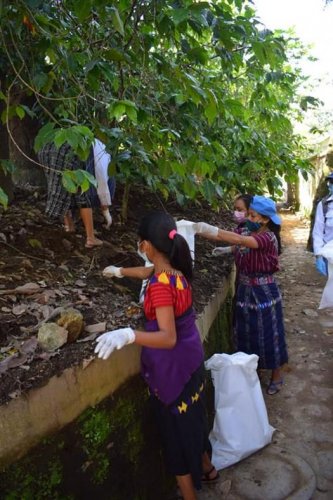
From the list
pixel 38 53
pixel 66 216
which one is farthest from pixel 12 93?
pixel 66 216

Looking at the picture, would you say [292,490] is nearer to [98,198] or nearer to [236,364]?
[236,364]

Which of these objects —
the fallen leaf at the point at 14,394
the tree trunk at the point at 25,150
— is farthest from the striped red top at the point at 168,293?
the tree trunk at the point at 25,150

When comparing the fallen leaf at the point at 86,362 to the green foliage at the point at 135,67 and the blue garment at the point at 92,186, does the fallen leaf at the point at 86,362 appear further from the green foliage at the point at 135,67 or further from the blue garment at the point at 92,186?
the blue garment at the point at 92,186

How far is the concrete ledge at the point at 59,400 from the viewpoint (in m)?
1.76

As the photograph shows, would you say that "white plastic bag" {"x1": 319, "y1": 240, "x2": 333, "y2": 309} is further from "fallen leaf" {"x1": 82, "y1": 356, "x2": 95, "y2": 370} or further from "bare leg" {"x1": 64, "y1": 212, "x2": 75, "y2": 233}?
"bare leg" {"x1": 64, "y1": 212, "x2": 75, "y2": 233}

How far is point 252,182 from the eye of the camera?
17.0ft

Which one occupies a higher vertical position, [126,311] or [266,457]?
[126,311]

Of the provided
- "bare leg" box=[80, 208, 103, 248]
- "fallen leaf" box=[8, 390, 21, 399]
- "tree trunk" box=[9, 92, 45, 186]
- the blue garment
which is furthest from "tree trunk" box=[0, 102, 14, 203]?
"fallen leaf" box=[8, 390, 21, 399]

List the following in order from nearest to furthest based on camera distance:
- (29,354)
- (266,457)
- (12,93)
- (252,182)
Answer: (29,354) → (266,457) → (12,93) → (252,182)

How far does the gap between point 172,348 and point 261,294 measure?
173 centimetres

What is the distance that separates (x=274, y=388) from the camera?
12.7 feet

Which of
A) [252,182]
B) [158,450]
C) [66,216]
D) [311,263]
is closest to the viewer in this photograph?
[158,450]

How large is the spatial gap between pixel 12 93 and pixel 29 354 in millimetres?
2223

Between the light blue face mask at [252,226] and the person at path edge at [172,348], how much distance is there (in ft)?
4.87
